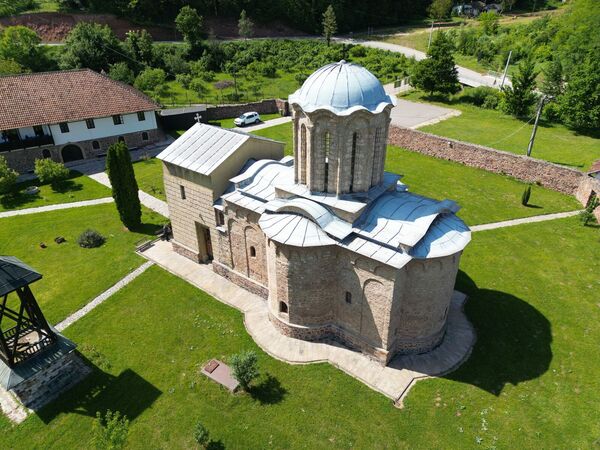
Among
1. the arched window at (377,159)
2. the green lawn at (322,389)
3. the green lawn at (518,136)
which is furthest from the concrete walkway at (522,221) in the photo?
the arched window at (377,159)

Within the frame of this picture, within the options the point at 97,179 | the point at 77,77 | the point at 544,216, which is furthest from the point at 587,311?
the point at 77,77

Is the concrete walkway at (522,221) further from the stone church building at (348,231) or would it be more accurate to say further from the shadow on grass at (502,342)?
the stone church building at (348,231)

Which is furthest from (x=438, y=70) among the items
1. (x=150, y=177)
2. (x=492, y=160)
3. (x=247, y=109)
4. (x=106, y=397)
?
(x=106, y=397)

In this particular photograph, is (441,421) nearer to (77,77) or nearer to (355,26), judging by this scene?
(77,77)

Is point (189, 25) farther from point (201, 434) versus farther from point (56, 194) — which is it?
point (201, 434)

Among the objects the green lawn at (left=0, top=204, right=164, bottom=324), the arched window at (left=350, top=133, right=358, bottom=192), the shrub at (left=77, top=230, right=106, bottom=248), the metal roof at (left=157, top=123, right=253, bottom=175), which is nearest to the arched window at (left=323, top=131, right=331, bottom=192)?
the arched window at (left=350, top=133, right=358, bottom=192)

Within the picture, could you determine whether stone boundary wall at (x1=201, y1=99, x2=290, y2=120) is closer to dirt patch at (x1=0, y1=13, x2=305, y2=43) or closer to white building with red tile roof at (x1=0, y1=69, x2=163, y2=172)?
white building with red tile roof at (x1=0, y1=69, x2=163, y2=172)
